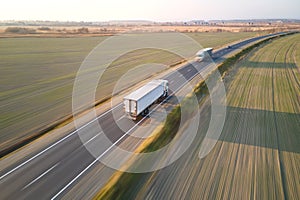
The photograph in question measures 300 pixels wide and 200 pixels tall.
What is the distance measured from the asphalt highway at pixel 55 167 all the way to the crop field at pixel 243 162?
379 cm

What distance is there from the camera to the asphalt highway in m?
13.2

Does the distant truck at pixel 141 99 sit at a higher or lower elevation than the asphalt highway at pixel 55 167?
higher

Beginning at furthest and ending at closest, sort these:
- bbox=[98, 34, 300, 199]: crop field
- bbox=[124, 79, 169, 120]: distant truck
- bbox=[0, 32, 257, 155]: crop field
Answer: bbox=[124, 79, 169, 120]: distant truck
bbox=[0, 32, 257, 155]: crop field
bbox=[98, 34, 300, 199]: crop field

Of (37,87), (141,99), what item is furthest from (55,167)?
(37,87)

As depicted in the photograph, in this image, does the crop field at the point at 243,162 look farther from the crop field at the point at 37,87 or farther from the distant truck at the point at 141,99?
the crop field at the point at 37,87

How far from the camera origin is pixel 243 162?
15914 millimetres

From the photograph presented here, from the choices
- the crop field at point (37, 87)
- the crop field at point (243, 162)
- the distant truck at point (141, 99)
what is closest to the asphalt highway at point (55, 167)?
the distant truck at point (141, 99)

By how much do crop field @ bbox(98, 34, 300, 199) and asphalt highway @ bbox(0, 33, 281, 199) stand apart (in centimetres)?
379

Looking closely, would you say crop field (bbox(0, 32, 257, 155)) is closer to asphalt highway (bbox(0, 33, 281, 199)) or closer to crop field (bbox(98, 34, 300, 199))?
asphalt highway (bbox(0, 33, 281, 199))

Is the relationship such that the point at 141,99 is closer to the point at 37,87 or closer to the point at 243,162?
the point at 243,162

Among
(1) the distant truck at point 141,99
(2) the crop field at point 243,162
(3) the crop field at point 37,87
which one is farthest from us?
(1) the distant truck at point 141,99

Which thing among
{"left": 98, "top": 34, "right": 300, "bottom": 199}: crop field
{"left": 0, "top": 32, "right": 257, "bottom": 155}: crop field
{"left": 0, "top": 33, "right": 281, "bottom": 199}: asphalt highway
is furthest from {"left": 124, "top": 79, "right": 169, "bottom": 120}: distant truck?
{"left": 0, "top": 32, "right": 257, "bottom": 155}: crop field

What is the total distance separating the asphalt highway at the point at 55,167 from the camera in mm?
13203

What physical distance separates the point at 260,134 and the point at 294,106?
1004 cm
